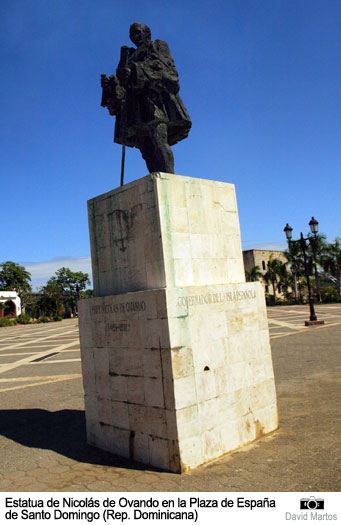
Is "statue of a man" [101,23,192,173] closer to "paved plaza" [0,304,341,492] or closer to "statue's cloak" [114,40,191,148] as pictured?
"statue's cloak" [114,40,191,148]

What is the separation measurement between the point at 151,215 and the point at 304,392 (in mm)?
4165

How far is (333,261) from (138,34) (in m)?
37.4

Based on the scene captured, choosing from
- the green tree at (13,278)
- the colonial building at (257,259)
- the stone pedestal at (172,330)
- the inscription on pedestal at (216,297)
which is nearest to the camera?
the stone pedestal at (172,330)

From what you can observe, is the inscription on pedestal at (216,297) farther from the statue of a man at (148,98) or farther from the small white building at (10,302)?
the small white building at (10,302)

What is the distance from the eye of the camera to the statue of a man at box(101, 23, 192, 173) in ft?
16.1

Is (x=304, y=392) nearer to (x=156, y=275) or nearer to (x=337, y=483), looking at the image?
(x=337, y=483)

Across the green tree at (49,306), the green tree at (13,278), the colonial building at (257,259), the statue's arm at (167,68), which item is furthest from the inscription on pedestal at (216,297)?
the green tree at (13,278)

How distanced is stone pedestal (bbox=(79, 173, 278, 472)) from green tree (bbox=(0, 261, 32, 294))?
210ft

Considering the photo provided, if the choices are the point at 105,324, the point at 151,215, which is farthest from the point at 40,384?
the point at 151,215

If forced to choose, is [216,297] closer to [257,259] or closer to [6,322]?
[6,322]

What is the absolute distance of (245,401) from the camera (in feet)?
14.5
